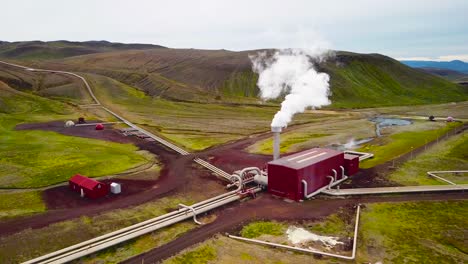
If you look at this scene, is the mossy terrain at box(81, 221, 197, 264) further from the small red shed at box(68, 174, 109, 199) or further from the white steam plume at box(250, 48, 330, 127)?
the white steam plume at box(250, 48, 330, 127)

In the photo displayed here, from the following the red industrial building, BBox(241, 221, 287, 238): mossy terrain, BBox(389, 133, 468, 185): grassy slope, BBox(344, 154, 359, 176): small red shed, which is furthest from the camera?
BBox(344, 154, 359, 176): small red shed

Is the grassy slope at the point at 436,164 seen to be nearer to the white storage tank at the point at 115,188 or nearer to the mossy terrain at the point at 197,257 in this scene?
the mossy terrain at the point at 197,257

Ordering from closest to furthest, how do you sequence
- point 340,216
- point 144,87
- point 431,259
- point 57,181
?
point 431,259
point 340,216
point 57,181
point 144,87

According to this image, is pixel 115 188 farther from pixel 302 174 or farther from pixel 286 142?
pixel 286 142

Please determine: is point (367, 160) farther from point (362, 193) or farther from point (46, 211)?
→ point (46, 211)

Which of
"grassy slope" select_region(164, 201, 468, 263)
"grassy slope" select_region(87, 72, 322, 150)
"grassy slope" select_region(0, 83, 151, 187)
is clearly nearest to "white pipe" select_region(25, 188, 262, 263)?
"grassy slope" select_region(164, 201, 468, 263)

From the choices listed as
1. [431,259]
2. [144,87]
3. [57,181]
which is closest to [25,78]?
[144,87]
